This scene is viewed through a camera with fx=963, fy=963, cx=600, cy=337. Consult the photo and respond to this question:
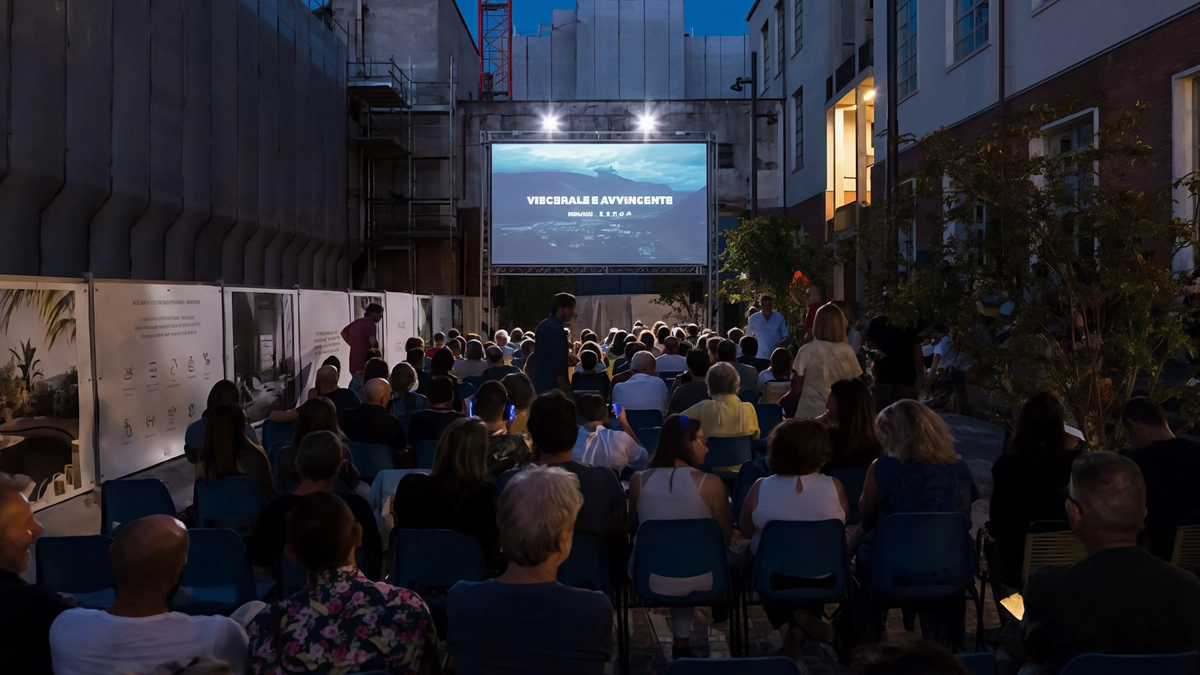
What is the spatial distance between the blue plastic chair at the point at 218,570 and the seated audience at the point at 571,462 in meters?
1.12

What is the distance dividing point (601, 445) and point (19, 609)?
10.7 ft

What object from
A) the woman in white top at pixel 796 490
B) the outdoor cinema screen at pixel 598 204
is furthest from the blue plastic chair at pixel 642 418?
the outdoor cinema screen at pixel 598 204

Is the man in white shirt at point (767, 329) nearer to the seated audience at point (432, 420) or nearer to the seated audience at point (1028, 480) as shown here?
the seated audience at point (432, 420)

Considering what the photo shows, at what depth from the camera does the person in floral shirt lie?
253cm

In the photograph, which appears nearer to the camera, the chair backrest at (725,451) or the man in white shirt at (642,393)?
the chair backrest at (725,451)

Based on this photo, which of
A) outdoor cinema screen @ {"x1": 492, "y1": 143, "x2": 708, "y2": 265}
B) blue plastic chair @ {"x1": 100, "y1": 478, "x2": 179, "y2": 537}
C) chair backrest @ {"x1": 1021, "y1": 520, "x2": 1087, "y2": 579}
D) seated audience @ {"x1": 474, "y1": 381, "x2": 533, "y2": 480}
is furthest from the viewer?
outdoor cinema screen @ {"x1": 492, "y1": 143, "x2": 708, "y2": 265}

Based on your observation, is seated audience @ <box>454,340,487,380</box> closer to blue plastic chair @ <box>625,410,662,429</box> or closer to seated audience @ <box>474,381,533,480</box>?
blue plastic chair @ <box>625,410,662,429</box>

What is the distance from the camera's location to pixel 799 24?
1067 inches

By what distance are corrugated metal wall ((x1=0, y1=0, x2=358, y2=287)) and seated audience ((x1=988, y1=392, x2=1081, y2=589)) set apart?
37.1ft

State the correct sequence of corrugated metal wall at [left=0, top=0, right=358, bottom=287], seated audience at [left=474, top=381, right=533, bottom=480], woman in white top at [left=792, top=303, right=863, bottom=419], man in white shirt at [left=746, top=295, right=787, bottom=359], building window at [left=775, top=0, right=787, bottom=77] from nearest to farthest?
seated audience at [left=474, top=381, right=533, bottom=480], woman in white top at [left=792, top=303, right=863, bottom=419], corrugated metal wall at [left=0, top=0, right=358, bottom=287], man in white shirt at [left=746, top=295, right=787, bottom=359], building window at [left=775, top=0, right=787, bottom=77]

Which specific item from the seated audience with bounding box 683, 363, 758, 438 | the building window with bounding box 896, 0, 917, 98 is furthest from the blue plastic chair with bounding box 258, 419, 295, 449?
the building window with bounding box 896, 0, 917, 98

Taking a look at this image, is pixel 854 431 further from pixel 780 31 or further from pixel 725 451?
pixel 780 31

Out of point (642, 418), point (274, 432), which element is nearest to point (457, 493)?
point (274, 432)

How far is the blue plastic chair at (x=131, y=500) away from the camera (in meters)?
4.72
